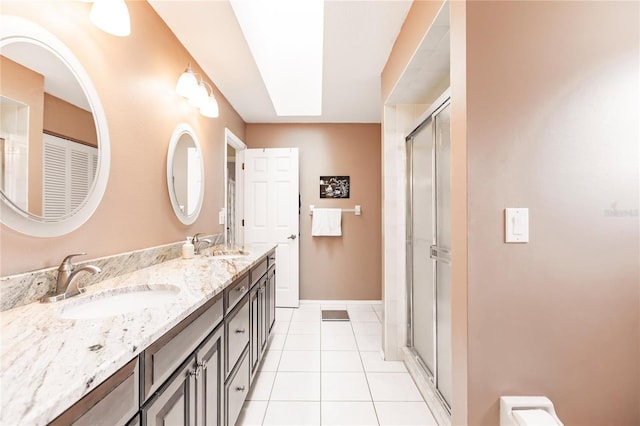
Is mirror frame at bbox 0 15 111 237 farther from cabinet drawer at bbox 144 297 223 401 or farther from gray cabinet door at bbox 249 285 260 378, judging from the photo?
gray cabinet door at bbox 249 285 260 378

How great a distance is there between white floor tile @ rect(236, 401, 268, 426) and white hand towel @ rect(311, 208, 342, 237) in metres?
2.15

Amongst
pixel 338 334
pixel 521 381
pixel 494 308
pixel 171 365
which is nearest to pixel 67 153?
pixel 171 365

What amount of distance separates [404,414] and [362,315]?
5.53 ft

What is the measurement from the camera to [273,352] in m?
2.43

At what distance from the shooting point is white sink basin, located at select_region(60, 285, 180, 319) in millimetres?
1030

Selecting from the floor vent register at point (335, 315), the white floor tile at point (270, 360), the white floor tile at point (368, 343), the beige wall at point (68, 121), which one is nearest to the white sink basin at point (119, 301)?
the beige wall at point (68, 121)

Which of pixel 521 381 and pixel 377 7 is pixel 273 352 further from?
pixel 377 7

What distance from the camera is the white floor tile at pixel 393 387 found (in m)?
1.85

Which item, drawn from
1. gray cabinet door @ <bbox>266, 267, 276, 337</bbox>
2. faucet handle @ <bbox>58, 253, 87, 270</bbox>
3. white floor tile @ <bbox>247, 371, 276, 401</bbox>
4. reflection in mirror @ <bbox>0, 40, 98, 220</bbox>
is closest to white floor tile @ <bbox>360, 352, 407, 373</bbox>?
white floor tile @ <bbox>247, 371, 276, 401</bbox>

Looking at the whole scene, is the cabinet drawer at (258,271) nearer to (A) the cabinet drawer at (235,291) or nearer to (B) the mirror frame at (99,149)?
(A) the cabinet drawer at (235,291)

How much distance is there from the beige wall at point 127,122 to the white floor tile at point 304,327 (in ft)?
4.95

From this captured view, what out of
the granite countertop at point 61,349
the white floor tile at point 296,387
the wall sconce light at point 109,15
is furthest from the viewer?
the white floor tile at point 296,387

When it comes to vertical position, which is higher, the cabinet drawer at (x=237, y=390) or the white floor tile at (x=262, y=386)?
the cabinet drawer at (x=237, y=390)

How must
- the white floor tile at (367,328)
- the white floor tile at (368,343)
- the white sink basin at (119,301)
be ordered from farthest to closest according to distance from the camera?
the white floor tile at (367,328) → the white floor tile at (368,343) → the white sink basin at (119,301)
